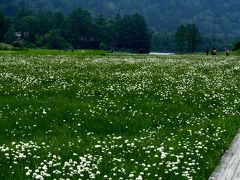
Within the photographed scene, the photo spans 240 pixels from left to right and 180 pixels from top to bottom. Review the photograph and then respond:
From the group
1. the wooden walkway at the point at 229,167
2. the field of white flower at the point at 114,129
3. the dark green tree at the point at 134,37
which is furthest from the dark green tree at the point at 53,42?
the wooden walkway at the point at 229,167

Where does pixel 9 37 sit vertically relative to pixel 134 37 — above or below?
above

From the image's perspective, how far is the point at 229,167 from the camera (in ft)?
34.0

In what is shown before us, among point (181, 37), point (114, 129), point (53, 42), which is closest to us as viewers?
point (114, 129)

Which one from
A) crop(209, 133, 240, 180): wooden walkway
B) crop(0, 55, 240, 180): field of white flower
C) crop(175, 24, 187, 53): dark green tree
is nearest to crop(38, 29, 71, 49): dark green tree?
crop(175, 24, 187, 53): dark green tree

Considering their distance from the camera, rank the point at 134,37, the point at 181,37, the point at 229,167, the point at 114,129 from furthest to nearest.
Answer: the point at 134,37, the point at 181,37, the point at 114,129, the point at 229,167

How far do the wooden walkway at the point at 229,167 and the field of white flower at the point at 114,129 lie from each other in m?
0.22

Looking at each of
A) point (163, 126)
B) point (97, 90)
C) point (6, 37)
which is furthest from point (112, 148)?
point (6, 37)

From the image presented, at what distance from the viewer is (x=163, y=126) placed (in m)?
15.1

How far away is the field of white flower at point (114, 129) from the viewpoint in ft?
33.5

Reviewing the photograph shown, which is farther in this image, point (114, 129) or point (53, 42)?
point (53, 42)

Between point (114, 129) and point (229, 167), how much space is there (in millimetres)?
5242

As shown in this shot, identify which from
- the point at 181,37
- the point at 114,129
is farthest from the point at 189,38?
the point at 114,129

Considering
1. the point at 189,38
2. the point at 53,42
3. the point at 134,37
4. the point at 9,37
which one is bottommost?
the point at 53,42

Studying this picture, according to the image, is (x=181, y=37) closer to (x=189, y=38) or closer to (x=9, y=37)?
(x=189, y=38)
